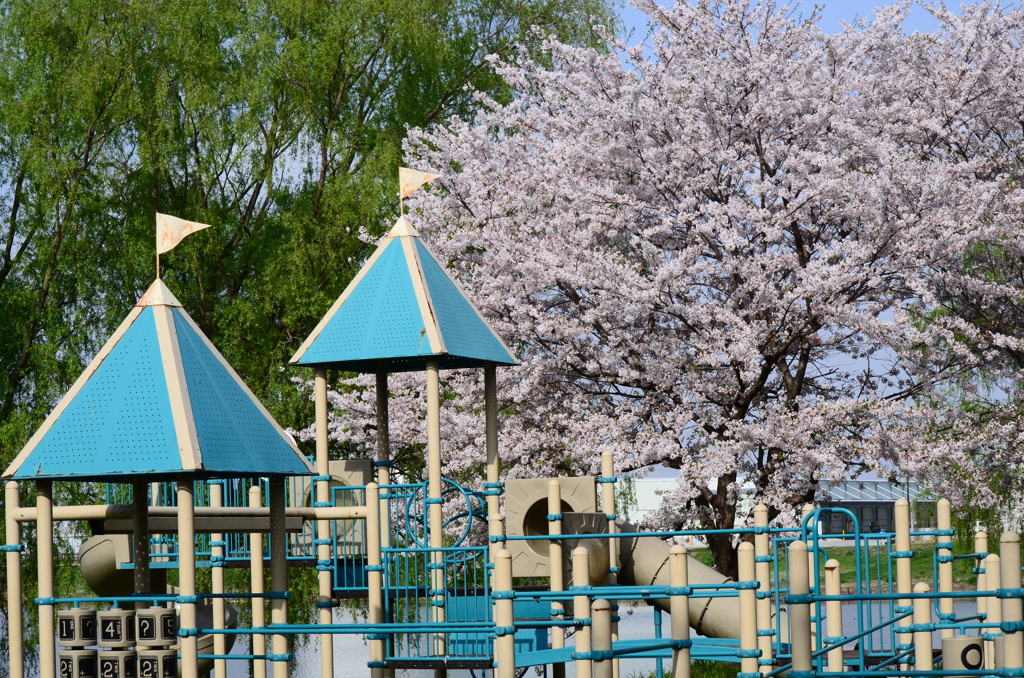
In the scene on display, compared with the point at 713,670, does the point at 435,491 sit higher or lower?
higher

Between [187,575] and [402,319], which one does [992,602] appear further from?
[402,319]

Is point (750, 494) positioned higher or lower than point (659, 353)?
lower

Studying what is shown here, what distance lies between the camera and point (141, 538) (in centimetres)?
840

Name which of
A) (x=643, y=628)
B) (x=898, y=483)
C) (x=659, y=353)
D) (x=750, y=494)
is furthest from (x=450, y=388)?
(x=643, y=628)

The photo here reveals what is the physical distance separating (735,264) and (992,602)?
718 centimetres

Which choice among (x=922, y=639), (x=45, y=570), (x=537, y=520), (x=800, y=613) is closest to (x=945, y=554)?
(x=922, y=639)

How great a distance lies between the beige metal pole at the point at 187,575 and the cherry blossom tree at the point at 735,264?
817 cm

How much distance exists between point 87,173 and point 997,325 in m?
14.3

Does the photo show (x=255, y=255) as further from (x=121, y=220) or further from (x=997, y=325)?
(x=997, y=325)

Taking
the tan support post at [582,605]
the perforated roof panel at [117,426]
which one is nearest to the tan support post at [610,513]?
the tan support post at [582,605]

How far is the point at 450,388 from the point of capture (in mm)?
16594

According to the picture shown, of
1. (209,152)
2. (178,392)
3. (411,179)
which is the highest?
(209,152)

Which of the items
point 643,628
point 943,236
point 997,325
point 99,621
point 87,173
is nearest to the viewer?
point 99,621

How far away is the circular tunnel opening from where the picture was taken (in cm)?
1022
